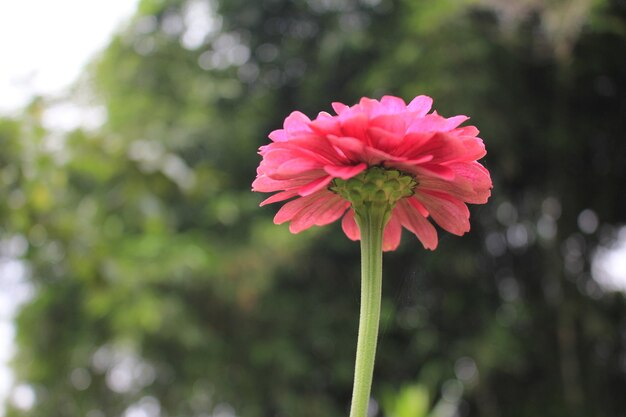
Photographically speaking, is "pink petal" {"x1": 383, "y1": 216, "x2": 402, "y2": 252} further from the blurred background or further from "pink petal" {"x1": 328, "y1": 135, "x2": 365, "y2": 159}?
the blurred background

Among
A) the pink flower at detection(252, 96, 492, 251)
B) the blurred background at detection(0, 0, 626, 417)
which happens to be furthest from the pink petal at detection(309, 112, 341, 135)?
the blurred background at detection(0, 0, 626, 417)

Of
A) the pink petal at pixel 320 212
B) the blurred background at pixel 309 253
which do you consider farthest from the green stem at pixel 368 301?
the blurred background at pixel 309 253

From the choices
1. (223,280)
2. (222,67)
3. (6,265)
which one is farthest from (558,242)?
Answer: (6,265)

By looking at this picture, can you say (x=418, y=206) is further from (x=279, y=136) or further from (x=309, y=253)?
(x=309, y=253)

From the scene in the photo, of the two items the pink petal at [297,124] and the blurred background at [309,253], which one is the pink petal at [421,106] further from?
the blurred background at [309,253]

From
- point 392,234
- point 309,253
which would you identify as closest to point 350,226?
point 392,234

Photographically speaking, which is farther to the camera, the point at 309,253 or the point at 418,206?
the point at 309,253

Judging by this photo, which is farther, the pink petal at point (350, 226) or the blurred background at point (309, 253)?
the blurred background at point (309, 253)

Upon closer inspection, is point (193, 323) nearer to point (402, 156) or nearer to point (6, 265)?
point (6, 265)
